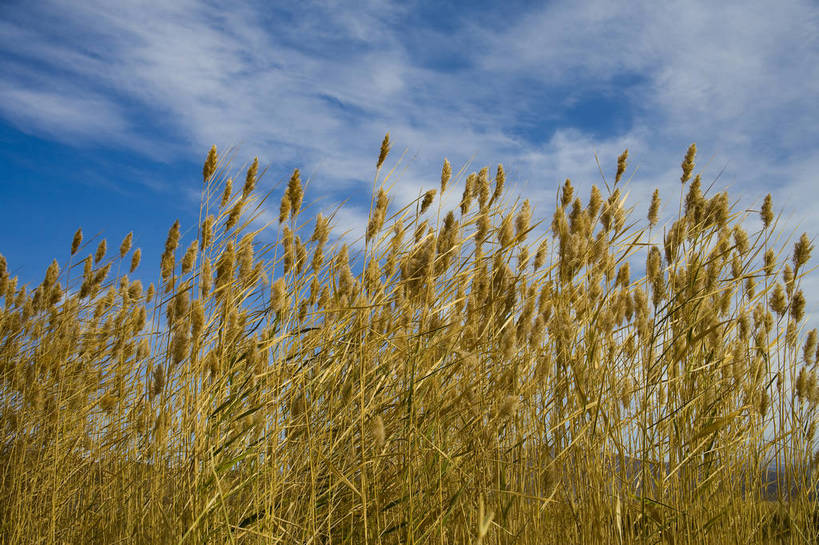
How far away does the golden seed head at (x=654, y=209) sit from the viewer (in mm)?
2186

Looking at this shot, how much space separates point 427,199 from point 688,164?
3.26 feet

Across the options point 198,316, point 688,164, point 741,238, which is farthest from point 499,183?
point 198,316

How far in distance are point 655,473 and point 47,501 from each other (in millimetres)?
2664

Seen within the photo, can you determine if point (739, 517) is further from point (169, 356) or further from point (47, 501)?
point (47, 501)

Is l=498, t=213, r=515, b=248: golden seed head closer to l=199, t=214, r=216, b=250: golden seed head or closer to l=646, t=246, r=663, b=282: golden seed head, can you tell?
l=646, t=246, r=663, b=282: golden seed head

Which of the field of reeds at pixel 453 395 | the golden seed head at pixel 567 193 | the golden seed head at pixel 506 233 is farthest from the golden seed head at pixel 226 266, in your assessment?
the golden seed head at pixel 567 193

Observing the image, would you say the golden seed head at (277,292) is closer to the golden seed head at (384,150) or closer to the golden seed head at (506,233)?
the golden seed head at (384,150)

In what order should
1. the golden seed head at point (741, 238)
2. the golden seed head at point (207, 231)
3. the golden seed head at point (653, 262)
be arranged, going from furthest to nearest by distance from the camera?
the golden seed head at point (741, 238) < the golden seed head at point (653, 262) < the golden seed head at point (207, 231)

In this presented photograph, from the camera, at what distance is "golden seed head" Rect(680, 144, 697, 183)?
7.21 ft

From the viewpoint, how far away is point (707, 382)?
215 cm

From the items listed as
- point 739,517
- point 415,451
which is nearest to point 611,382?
point 415,451

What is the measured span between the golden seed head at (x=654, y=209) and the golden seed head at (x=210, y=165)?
152cm

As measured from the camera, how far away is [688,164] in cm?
221

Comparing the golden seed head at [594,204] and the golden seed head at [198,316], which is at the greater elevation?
the golden seed head at [594,204]
